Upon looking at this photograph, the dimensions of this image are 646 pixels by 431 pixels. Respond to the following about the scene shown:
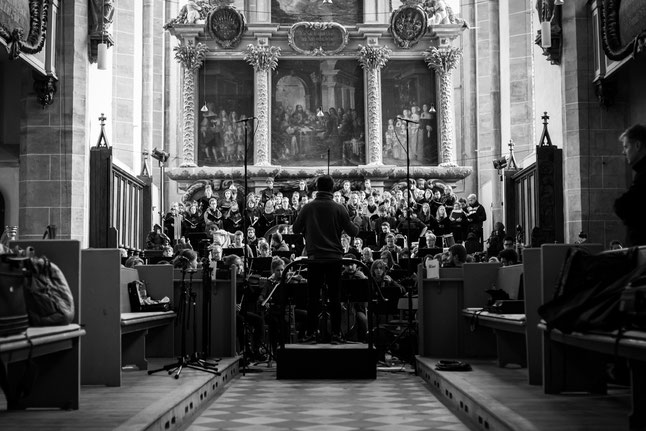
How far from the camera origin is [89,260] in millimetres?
7645

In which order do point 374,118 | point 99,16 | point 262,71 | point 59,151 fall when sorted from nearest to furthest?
point 59,151 < point 99,16 < point 374,118 < point 262,71

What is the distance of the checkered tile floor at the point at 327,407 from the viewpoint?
6680 millimetres

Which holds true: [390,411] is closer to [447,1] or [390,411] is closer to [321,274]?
[321,274]

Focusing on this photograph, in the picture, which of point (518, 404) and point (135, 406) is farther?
point (135, 406)

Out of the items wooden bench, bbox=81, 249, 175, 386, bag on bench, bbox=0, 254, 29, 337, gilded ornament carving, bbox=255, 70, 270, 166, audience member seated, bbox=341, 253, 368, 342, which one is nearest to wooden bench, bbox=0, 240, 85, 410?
bag on bench, bbox=0, 254, 29, 337

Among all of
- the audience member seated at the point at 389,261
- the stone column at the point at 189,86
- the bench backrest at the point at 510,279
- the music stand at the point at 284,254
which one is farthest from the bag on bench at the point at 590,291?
the stone column at the point at 189,86

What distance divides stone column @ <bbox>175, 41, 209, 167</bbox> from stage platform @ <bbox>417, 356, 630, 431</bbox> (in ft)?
64.9

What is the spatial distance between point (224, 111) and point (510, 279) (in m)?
19.4

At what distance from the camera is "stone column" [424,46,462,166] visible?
2780 cm

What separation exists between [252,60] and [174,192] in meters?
4.86

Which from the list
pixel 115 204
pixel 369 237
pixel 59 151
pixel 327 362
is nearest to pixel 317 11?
pixel 369 237

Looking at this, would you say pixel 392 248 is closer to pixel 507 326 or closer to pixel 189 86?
pixel 507 326

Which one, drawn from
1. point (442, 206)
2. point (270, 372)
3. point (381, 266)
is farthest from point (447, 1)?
point (270, 372)

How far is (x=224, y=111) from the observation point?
2816cm
